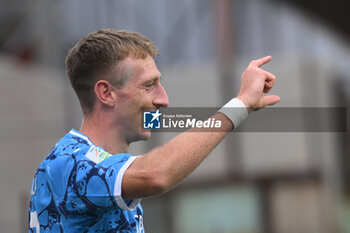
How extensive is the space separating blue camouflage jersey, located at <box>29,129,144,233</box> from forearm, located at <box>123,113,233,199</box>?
0.21ft

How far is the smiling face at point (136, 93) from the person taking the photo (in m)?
2.98

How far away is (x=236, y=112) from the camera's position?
2.69 m

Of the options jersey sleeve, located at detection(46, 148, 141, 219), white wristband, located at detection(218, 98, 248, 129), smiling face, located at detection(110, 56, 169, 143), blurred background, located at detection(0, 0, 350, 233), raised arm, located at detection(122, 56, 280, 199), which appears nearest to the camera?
raised arm, located at detection(122, 56, 280, 199)

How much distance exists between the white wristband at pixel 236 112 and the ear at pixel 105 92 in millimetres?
625

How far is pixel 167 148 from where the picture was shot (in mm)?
2512

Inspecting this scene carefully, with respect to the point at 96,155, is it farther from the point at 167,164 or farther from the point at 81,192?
the point at 167,164

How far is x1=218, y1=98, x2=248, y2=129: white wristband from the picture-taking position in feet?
8.80

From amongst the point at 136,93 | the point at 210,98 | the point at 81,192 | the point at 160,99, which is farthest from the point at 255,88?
the point at 210,98

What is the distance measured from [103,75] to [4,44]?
47.8 feet

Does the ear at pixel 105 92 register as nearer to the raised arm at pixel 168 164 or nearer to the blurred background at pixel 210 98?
the raised arm at pixel 168 164

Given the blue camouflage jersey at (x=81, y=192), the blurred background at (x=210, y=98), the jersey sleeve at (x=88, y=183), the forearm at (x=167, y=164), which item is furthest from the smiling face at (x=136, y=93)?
the blurred background at (x=210, y=98)

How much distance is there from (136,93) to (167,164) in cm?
63

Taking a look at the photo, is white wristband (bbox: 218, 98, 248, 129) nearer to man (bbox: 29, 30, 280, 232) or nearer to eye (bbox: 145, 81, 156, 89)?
man (bbox: 29, 30, 280, 232)

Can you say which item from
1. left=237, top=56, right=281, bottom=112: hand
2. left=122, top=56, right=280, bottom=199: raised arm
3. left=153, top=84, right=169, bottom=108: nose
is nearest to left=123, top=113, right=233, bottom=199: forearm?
left=122, top=56, right=280, bottom=199: raised arm
